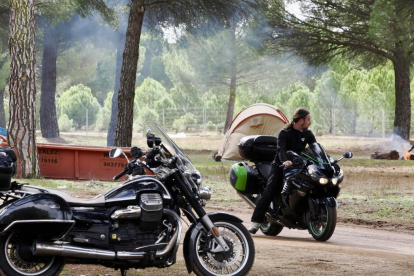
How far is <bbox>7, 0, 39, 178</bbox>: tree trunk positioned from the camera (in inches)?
651

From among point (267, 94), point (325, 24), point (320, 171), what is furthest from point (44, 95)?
point (320, 171)

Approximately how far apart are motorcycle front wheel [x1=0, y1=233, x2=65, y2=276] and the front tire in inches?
155

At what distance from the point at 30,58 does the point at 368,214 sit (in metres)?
8.06

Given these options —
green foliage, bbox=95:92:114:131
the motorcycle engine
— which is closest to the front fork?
the motorcycle engine

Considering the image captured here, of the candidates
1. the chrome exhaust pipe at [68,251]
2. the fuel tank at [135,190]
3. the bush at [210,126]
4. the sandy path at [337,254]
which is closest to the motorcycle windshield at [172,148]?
the fuel tank at [135,190]

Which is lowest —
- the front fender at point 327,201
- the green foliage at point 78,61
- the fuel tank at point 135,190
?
the front fender at point 327,201

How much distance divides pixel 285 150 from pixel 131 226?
131 inches

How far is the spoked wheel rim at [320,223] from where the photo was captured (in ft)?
29.5

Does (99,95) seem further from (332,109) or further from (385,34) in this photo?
(385,34)

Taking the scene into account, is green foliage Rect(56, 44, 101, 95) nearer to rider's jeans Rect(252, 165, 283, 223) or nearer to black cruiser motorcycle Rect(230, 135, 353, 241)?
black cruiser motorcycle Rect(230, 135, 353, 241)

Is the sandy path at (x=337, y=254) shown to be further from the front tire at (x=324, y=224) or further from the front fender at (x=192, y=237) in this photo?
the front fender at (x=192, y=237)

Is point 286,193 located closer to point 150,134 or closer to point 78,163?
point 150,134

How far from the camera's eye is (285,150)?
8.97 metres

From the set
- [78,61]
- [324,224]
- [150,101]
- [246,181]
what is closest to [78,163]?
[246,181]
